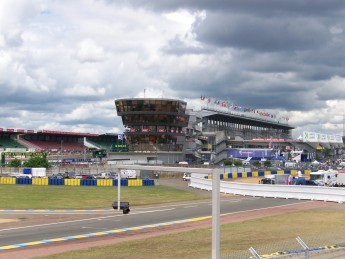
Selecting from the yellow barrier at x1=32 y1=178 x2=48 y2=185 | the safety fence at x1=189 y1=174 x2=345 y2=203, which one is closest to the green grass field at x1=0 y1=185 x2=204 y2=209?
the yellow barrier at x1=32 y1=178 x2=48 y2=185

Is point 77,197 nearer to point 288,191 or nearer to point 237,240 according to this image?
point 288,191

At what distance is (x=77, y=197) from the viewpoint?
5347cm

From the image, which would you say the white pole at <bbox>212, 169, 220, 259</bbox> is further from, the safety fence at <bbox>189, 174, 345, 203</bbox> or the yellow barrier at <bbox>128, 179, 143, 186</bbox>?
the yellow barrier at <bbox>128, 179, 143, 186</bbox>

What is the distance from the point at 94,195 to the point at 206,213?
20386mm

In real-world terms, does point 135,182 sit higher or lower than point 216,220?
lower

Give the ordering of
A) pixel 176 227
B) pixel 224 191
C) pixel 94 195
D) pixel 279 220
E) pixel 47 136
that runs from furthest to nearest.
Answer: pixel 47 136, pixel 224 191, pixel 94 195, pixel 279 220, pixel 176 227

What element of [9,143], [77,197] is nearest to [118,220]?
[77,197]

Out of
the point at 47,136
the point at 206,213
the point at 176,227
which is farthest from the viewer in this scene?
the point at 47,136

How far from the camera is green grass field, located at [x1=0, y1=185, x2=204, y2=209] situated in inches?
1828

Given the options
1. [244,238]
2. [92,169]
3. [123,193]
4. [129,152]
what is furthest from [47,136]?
[244,238]

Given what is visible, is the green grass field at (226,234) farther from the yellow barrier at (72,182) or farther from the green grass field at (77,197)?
the yellow barrier at (72,182)

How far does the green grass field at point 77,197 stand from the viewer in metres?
46.4

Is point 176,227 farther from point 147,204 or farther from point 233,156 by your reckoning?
point 233,156

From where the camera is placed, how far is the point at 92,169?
103 metres
